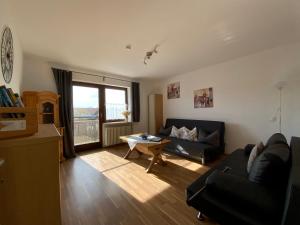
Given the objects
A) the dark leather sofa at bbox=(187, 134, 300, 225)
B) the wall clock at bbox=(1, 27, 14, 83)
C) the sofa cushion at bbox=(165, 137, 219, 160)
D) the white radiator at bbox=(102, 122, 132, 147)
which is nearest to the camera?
the dark leather sofa at bbox=(187, 134, 300, 225)

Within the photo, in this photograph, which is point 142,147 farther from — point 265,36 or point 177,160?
point 265,36

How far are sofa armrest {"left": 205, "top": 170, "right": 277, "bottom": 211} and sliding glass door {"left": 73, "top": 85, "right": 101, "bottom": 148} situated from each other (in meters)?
3.77

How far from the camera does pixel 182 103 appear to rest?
4.77m

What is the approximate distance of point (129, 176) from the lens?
2631 millimetres

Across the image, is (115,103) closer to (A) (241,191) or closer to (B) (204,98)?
(B) (204,98)

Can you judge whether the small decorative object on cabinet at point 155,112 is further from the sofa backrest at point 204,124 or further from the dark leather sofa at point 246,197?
the dark leather sofa at point 246,197

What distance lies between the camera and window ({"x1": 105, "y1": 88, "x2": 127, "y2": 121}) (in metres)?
4.73

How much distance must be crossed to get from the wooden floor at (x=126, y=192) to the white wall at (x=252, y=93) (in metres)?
1.47

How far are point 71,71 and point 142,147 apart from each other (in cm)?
268

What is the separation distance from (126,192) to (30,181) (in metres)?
1.54

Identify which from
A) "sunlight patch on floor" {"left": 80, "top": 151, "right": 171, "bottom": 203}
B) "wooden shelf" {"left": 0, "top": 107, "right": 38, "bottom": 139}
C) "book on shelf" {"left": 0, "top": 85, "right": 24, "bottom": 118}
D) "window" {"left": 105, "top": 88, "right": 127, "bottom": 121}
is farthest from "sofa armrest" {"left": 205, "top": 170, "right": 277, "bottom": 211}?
"window" {"left": 105, "top": 88, "right": 127, "bottom": 121}

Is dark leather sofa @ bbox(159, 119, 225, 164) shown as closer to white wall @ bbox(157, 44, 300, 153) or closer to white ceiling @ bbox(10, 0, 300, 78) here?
white wall @ bbox(157, 44, 300, 153)

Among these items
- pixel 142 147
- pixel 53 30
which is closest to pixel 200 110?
pixel 142 147

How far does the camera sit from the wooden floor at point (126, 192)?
5.46 ft
